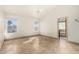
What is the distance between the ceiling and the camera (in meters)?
1.71

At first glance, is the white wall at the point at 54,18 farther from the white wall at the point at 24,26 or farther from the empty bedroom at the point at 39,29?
the white wall at the point at 24,26

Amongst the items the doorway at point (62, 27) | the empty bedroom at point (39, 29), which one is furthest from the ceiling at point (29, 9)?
the doorway at point (62, 27)

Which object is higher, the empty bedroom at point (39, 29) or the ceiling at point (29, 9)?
the ceiling at point (29, 9)

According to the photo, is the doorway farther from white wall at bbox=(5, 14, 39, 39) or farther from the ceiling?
white wall at bbox=(5, 14, 39, 39)

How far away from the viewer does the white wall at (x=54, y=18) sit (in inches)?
68.1

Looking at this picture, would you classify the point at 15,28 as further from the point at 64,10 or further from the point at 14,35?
the point at 64,10

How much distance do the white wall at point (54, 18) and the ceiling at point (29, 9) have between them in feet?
0.29

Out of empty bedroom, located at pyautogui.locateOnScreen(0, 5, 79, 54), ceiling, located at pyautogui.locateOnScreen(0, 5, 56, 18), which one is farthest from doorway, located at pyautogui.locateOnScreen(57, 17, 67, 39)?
ceiling, located at pyautogui.locateOnScreen(0, 5, 56, 18)

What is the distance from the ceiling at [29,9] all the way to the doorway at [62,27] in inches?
10.4

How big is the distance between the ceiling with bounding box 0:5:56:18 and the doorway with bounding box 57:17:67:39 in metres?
0.26

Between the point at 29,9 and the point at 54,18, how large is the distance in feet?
1.52

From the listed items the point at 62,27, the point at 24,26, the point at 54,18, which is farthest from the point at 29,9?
the point at 62,27

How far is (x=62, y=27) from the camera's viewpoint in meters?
1.78
